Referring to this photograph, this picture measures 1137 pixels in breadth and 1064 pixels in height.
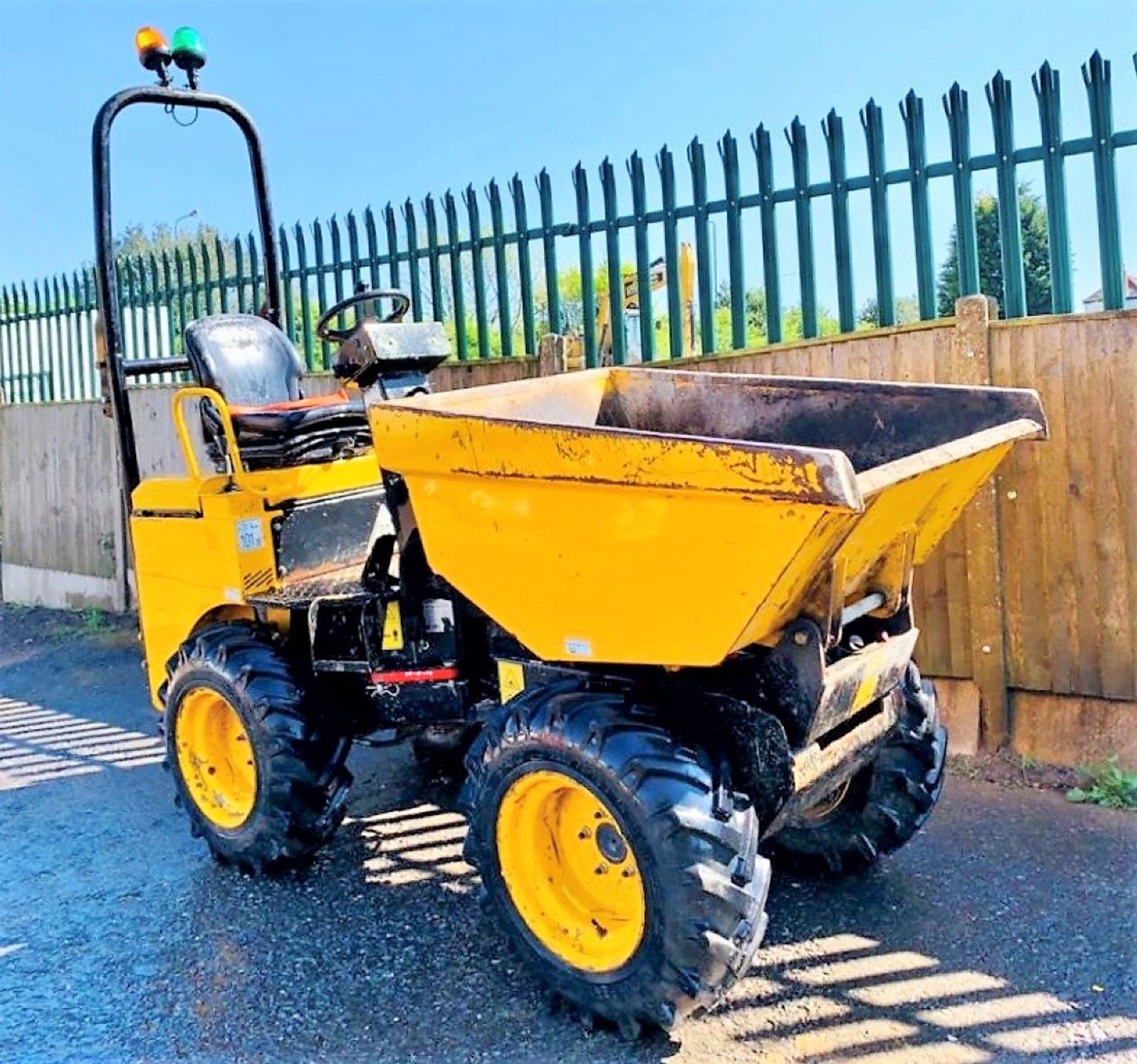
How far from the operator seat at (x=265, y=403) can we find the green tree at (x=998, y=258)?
11.0 feet

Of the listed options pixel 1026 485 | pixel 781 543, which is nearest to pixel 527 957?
pixel 781 543

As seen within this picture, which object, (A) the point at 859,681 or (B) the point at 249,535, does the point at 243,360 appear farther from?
(A) the point at 859,681

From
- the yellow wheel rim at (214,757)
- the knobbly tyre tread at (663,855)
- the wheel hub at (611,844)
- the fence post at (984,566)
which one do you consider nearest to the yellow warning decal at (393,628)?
the yellow wheel rim at (214,757)

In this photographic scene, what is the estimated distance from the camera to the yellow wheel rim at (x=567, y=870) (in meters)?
2.93

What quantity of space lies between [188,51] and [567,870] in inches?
142

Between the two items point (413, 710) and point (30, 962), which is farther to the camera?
point (413, 710)

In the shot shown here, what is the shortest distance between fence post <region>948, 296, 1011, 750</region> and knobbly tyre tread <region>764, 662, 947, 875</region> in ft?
3.98

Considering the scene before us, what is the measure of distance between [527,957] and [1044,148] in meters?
3.78

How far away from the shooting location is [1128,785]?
14.0 ft

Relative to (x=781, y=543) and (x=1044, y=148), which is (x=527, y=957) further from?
(x=1044, y=148)

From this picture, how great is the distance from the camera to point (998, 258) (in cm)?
823

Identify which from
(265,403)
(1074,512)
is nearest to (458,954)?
(265,403)

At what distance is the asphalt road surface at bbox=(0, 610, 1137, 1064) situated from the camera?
2.85 metres

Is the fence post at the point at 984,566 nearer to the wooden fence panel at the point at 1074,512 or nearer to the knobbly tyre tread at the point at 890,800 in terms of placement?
the wooden fence panel at the point at 1074,512
